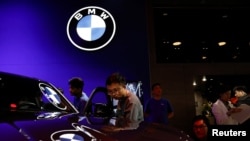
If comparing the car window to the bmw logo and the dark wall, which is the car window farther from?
the bmw logo

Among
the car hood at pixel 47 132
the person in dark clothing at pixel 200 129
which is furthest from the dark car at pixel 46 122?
the person in dark clothing at pixel 200 129

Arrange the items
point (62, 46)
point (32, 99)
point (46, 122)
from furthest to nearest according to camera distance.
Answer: point (62, 46), point (32, 99), point (46, 122)

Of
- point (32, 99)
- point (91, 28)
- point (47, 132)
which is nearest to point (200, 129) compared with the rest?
point (32, 99)

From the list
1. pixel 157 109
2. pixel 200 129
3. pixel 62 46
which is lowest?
pixel 200 129

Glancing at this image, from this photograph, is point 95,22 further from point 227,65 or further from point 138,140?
point 138,140

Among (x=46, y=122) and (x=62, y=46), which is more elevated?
(x=62, y=46)

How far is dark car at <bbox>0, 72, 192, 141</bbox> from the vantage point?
1418mm

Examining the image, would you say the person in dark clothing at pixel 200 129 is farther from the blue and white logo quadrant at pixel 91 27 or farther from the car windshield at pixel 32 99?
the blue and white logo quadrant at pixel 91 27

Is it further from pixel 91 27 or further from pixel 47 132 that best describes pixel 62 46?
pixel 47 132

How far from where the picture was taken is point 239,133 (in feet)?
13.8

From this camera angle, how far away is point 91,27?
686 cm

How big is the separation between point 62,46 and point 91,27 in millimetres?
736

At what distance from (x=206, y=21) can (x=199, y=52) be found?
2.92 feet

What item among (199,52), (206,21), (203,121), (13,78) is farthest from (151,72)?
(13,78)
